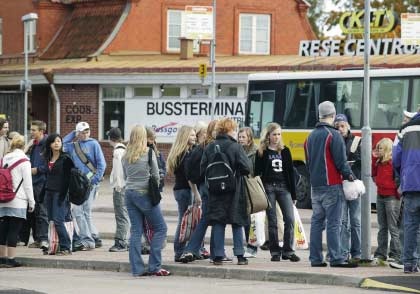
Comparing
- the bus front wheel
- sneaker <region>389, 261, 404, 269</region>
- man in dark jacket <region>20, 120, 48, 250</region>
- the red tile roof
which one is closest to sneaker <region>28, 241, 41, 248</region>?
man in dark jacket <region>20, 120, 48, 250</region>

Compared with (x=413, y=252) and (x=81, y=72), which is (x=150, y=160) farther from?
(x=81, y=72)

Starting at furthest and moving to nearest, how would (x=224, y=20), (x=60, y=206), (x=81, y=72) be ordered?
(x=224, y=20), (x=81, y=72), (x=60, y=206)

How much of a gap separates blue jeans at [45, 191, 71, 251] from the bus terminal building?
17709 millimetres

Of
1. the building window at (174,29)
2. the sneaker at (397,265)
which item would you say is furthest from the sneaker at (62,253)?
the building window at (174,29)

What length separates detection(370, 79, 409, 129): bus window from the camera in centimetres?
2812

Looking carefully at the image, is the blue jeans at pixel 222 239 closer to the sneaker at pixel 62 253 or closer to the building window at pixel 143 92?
the sneaker at pixel 62 253

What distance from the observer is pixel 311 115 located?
29.7 m

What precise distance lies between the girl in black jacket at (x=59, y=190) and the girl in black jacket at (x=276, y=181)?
2.94 metres

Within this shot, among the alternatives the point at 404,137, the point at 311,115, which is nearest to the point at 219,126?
the point at 404,137

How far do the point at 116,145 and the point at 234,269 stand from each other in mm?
4020

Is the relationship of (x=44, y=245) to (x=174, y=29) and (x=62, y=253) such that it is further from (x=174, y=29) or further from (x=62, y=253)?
(x=174, y=29)

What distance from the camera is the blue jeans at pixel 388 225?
15859 mm

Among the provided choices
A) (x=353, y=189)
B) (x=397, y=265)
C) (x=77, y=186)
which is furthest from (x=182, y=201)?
(x=397, y=265)

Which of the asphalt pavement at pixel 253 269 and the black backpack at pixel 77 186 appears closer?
the asphalt pavement at pixel 253 269
